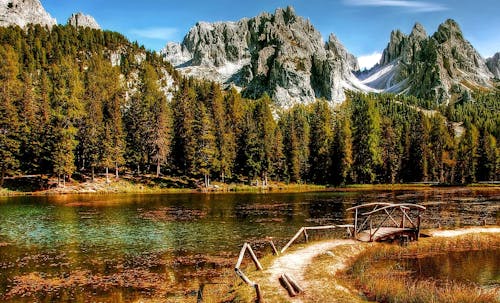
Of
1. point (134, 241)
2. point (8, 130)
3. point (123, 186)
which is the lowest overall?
point (134, 241)

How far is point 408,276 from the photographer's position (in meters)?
23.7

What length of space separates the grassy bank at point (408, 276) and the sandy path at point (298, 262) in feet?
6.43

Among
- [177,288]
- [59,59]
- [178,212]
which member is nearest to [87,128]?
[178,212]

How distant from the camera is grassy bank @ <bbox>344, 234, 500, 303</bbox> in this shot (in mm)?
16527

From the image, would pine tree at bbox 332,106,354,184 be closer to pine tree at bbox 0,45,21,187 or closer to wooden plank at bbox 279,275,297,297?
pine tree at bbox 0,45,21,187

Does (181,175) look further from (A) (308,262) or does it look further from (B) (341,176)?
(A) (308,262)

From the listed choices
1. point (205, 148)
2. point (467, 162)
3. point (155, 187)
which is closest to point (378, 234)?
point (155, 187)

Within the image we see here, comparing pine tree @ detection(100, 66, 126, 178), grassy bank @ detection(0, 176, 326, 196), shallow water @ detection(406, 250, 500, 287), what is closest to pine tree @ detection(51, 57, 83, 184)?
grassy bank @ detection(0, 176, 326, 196)

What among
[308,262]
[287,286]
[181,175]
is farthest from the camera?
[181,175]

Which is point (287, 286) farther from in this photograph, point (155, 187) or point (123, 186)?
point (123, 186)

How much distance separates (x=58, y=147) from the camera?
91000 mm

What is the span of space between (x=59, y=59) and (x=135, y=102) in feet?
280

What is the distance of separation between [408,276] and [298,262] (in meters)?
6.45

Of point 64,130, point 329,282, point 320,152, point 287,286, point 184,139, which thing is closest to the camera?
point 287,286
